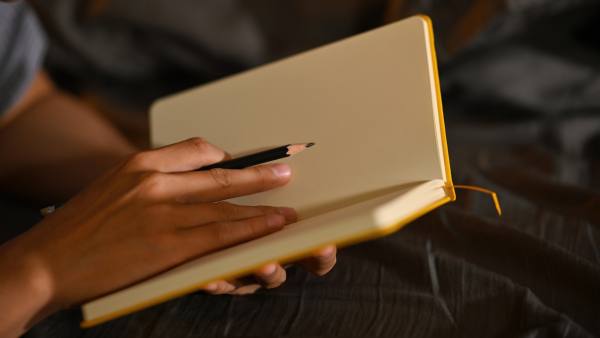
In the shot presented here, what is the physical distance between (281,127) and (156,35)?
365 mm

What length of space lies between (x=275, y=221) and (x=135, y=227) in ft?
0.36

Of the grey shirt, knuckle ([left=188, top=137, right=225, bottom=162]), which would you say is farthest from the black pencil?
the grey shirt

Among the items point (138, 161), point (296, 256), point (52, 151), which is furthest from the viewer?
point (52, 151)

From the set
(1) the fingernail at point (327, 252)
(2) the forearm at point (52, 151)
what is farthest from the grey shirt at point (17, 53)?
(1) the fingernail at point (327, 252)

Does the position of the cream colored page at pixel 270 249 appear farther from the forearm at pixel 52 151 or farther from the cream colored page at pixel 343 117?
the forearm at pixel 52 151

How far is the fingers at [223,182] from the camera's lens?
1.40 ft

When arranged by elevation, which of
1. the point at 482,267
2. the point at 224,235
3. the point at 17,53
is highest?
the point at 17,53

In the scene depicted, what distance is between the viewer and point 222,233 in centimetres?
40

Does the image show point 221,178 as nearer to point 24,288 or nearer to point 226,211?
point 226,211

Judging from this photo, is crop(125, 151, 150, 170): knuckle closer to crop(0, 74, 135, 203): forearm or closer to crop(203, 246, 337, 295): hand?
crop(203, 246, 337, 295): hand

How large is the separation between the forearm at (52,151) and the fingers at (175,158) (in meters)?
0.23

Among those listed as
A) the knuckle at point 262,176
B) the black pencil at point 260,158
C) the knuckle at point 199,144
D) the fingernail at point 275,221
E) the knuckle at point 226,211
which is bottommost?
the fingernail at point 275,221

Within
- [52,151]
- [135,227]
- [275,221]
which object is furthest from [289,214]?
[52,151]

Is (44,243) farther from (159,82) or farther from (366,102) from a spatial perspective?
(159,82)
